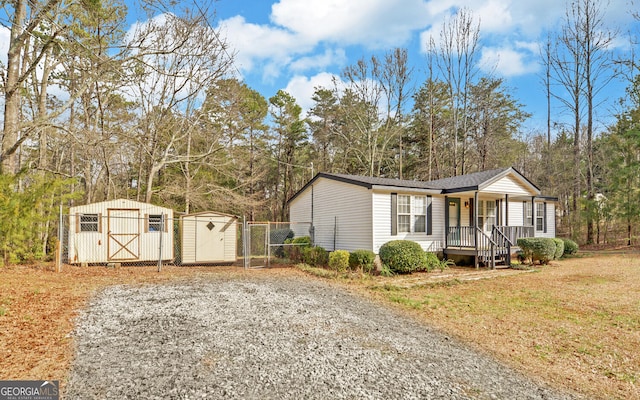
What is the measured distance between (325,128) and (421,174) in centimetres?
865

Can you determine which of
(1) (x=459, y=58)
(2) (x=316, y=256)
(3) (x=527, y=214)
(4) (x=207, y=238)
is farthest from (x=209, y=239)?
(1) (x=459, y=58)

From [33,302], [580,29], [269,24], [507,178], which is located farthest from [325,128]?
[33,302]

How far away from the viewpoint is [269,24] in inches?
268

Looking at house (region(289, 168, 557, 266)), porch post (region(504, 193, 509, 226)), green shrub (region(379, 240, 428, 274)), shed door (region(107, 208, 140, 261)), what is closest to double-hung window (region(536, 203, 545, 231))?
house (region(289, 168, 557, 266))

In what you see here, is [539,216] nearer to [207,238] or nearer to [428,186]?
[428,186]

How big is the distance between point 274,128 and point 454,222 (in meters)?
17.5

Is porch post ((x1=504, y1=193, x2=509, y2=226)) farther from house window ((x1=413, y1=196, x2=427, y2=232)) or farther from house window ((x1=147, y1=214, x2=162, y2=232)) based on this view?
house window ((x1=147, y1=214, x2=162, y2=232))

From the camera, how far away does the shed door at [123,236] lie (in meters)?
11.6

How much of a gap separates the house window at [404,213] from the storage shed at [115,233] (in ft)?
26.4

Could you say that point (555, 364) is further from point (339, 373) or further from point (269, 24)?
point (269, 24)

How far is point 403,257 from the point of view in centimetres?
1129

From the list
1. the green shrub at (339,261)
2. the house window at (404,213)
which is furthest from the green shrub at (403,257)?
the green shrub at (339,261)

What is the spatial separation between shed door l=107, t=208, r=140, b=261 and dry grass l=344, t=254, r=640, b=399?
798cm

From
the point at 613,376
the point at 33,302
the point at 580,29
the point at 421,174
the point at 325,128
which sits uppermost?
the point at 580,29
